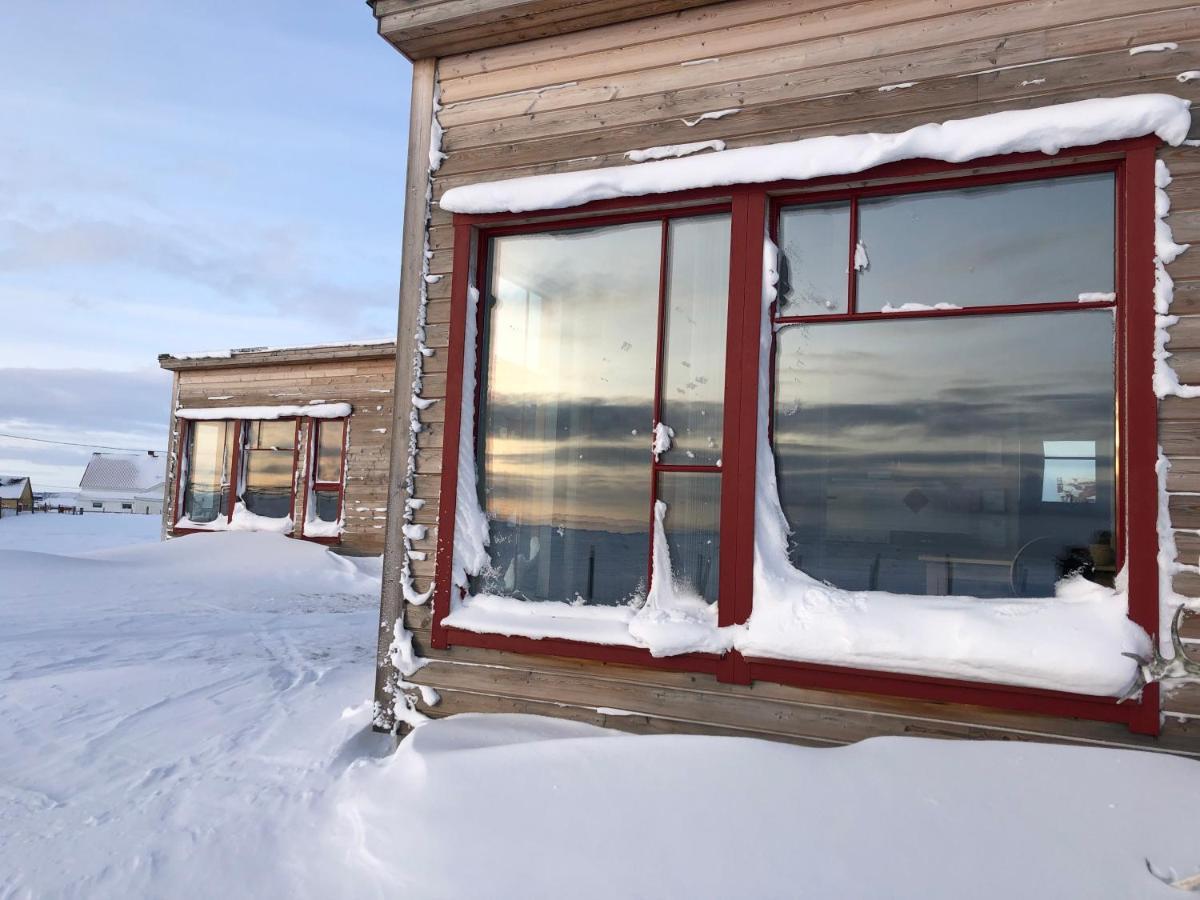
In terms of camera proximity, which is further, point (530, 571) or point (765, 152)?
point (530, 571)

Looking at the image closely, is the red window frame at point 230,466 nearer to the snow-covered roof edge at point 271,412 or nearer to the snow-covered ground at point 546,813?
the snow-covered roof edge at point 271,412

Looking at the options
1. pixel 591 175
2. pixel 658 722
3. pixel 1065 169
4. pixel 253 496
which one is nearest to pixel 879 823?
pixel 658 722

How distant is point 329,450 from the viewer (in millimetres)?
14633

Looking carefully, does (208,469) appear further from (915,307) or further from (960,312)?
(960,312)

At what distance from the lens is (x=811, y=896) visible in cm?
275

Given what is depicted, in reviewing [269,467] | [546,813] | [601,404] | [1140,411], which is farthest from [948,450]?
[269,467]

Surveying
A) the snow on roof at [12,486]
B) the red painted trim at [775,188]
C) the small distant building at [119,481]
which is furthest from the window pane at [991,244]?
the small distant building at [119,481]

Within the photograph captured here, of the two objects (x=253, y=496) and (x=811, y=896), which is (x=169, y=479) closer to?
(x=253, y=496)

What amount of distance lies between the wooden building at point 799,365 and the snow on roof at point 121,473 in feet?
189

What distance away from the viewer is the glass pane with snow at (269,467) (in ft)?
49.0

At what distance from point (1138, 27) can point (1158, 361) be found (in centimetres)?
156

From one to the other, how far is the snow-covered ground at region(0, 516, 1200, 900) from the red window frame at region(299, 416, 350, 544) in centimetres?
939

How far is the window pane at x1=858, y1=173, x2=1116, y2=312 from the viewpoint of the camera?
381 cm

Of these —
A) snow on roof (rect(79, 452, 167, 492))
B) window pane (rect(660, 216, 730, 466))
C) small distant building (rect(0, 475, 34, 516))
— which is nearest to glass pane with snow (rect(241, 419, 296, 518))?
window pane (rect(660, 216, 730, 466))
